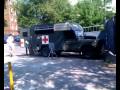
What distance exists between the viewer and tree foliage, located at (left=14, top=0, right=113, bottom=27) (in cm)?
5138

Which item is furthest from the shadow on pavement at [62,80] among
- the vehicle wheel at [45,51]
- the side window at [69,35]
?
the vehicle wheel at [45,51]

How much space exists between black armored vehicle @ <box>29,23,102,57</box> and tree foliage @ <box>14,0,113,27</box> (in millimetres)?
24832

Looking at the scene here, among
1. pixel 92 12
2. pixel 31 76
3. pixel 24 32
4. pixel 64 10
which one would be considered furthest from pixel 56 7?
pixel 31 76

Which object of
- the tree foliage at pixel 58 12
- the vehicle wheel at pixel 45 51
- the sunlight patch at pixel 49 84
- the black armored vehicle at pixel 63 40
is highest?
the tree foliage at pixel 58 12

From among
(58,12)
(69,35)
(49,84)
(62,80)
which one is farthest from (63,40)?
(58,12)

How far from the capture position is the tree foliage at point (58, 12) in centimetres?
5138

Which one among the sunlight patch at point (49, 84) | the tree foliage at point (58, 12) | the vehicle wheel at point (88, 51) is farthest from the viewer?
the tree foliage at point (58, 12)

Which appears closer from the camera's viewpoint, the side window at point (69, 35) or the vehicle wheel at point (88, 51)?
the vehicle wheel at point (88, 51)

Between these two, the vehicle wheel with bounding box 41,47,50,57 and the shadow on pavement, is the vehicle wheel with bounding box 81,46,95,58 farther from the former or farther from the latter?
the shadow on pavement

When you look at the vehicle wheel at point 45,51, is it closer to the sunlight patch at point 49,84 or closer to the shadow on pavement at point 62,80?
the shadow on pavement at point 62,80

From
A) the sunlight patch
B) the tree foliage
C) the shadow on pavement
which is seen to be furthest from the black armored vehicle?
the tree foliage

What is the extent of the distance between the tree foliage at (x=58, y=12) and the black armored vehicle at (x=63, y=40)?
24832 millimetres

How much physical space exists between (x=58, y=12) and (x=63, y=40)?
28.4 metres
